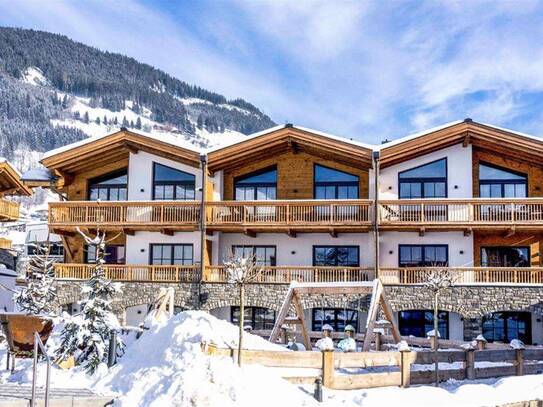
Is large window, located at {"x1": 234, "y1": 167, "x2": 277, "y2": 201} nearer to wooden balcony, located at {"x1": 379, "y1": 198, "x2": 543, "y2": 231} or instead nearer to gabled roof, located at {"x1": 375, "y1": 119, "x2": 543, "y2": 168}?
gabled roof, located at {"x1": 375, "y1": 119, "x2": 543, "y2": 168}

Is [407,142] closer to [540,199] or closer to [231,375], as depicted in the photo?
[540,199]

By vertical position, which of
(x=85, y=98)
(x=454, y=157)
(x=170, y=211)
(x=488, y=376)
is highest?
(x=85, y=98)

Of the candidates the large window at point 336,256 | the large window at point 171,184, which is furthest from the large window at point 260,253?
the large window at point 171,184

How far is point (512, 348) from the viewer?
568 inches

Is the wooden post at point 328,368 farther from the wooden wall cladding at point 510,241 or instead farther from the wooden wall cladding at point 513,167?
the wooden wall cladding at point 513,167

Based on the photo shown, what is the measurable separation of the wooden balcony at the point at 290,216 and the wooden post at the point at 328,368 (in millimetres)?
10981

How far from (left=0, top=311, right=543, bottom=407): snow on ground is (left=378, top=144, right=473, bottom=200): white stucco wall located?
38.2 ft

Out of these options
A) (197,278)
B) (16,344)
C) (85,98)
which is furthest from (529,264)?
(85,98)

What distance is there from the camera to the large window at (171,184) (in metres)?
25.8

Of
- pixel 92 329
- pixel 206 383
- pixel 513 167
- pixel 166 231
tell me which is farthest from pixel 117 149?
pixel 206 383

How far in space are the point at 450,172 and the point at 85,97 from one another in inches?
6842

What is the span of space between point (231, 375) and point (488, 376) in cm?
640

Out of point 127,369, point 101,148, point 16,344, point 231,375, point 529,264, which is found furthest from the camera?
point 101,148

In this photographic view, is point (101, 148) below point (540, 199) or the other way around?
the other way around
